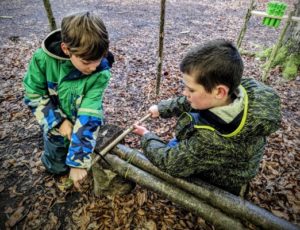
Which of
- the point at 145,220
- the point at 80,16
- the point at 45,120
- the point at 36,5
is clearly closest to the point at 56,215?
the point at 145,220

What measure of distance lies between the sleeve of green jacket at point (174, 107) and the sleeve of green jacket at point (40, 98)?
4.21ft

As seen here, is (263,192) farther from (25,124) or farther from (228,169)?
(25,124)

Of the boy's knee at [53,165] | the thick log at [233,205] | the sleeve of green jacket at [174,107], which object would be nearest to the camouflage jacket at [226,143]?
the thick log at [233,205]

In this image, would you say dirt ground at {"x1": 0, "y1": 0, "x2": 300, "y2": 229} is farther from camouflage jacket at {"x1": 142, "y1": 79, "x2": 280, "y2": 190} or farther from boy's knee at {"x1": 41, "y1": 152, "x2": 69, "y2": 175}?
camouflage jacket at {"x1": 142, "y1": 79, "x2": 280, "y2": 190}

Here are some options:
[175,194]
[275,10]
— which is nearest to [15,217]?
[175,194]

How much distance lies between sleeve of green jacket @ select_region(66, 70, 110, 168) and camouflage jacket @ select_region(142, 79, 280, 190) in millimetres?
637

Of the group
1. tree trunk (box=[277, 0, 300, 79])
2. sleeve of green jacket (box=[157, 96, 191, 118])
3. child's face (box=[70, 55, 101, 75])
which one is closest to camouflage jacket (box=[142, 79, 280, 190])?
sleeve of green jacket (box=[157, 96, 191, 118])

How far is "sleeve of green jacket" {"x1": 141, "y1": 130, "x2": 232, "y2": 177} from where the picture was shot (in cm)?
206

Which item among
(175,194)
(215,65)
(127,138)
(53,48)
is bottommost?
(127,138)

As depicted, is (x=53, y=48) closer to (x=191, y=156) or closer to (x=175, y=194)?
(x=191, y=156)

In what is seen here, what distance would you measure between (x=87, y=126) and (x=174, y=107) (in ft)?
3.84

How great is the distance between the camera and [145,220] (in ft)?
10.0

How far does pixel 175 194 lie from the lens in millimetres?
2594

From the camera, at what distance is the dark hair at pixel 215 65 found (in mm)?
2014
